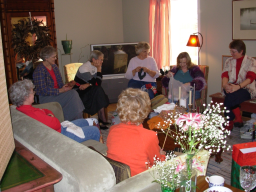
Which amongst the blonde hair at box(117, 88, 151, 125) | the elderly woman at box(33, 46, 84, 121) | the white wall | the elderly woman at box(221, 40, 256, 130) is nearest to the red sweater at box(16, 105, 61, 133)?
the blonde hair at box(117, 88, 151, 125)

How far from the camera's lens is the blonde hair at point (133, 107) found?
174 centimetres

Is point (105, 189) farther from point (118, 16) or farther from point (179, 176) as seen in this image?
point (118, 16)

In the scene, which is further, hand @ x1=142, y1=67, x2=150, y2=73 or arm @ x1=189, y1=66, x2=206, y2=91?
hand @ x1=142, y1=67, x2=150, y2=73

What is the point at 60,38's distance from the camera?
5.87 m

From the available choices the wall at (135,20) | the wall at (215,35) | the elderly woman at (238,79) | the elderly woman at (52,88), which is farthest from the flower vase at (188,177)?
the wall at (135,20)

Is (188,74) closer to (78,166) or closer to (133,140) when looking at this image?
(133,140)

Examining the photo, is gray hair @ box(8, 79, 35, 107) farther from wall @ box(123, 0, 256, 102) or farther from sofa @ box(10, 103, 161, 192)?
wall @ box(123, 0, 256, 102)

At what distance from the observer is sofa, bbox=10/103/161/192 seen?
1277 mm

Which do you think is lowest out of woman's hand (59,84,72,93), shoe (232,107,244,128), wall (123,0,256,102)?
shoe (232,107,244,128)

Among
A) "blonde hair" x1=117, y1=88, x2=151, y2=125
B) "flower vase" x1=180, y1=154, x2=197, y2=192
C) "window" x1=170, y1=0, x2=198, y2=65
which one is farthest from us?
"window" x1=170, y1=0, x2=198, y2=65

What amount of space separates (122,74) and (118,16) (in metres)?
1.78

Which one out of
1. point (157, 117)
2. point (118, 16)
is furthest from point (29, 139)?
point (118, 16)

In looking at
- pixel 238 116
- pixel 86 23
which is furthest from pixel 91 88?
pixel 86 23

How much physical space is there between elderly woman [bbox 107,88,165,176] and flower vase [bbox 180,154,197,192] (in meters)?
0.41
